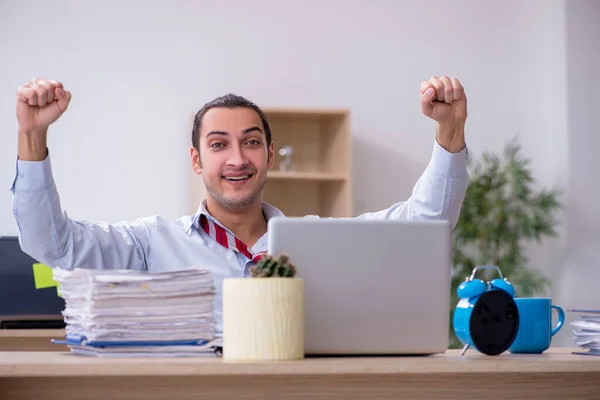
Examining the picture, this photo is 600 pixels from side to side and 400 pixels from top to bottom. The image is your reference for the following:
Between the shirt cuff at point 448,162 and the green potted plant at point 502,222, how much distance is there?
2466mm

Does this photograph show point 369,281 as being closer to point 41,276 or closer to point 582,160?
point 41,276

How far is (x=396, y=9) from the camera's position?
4824 millimetres

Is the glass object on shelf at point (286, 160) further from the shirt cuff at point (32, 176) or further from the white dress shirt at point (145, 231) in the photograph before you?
the shirt cuff at point (32, 176)

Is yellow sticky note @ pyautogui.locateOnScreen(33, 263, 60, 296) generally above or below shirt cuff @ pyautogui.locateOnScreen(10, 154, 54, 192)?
below

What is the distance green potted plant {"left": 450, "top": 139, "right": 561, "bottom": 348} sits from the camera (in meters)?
4.50

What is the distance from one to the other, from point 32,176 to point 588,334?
1.16 metres

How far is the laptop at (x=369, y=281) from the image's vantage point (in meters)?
1.39

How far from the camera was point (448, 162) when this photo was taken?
2.01 metres

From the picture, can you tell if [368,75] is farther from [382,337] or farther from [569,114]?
[382,337]

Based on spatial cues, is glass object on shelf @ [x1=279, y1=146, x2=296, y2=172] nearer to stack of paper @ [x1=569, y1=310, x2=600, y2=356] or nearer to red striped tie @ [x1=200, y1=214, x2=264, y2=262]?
red striped tie @ [x1=200, y1=214, x2=264, y2=262]

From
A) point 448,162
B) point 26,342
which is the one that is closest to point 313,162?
point 26,342

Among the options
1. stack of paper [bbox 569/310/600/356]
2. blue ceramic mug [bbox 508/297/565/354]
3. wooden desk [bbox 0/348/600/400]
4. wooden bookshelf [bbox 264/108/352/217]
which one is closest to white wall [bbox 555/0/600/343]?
wooden bookshelf [bbox 264/108/352/217]

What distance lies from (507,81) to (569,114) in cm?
39

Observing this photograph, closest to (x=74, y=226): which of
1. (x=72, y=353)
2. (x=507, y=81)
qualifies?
(x=72, y=353)
